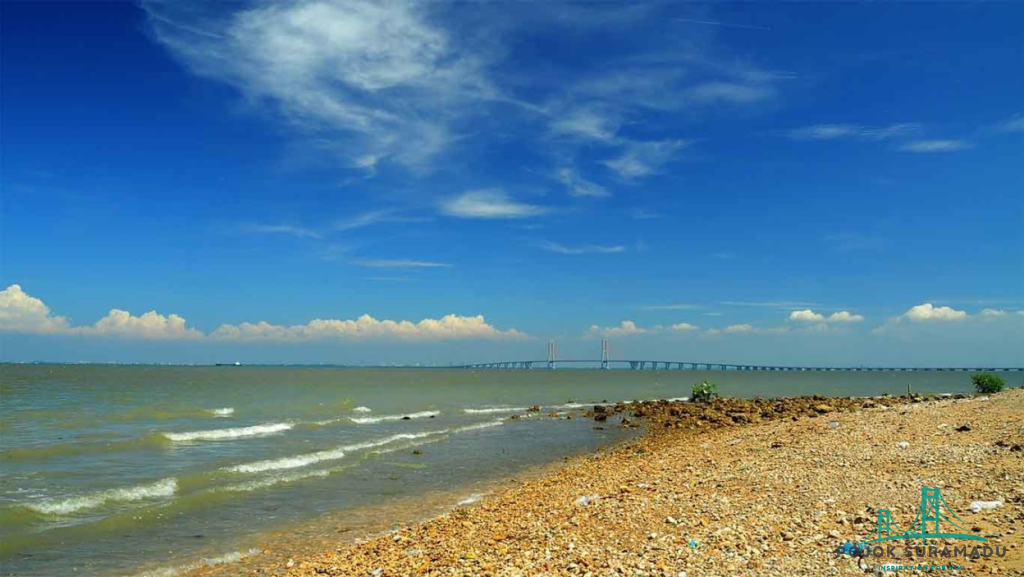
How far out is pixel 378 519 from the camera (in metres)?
13.8

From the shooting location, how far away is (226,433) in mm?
28562

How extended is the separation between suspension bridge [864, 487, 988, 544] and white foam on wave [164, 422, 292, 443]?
25757 mm

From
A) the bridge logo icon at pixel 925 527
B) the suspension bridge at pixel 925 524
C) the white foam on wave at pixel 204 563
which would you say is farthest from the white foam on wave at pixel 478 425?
the bridge logo icon at pixel 925 527

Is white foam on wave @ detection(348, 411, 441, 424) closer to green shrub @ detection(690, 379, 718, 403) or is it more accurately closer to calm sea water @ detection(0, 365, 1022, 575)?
calm sea water @ detection(0, 365, 1022, 575)

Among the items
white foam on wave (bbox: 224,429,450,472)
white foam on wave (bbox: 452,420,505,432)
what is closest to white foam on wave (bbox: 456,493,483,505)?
white foam on wave (bbox: 224,429,450,472)

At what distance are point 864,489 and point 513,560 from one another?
631 cm

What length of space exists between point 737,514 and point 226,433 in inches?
1009

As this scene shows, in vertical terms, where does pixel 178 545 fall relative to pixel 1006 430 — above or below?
below

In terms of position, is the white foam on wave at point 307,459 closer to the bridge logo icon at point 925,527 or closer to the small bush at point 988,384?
the bridge logo icon at point 925,527

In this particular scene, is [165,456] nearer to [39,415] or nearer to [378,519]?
[378,519]

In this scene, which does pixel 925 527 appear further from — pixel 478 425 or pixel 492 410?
pixel 492 410

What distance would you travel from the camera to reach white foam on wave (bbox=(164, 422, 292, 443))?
26.5m

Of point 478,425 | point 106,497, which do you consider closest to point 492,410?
point 478,425

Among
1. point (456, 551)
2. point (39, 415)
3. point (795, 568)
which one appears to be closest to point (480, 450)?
point (456, 551)
